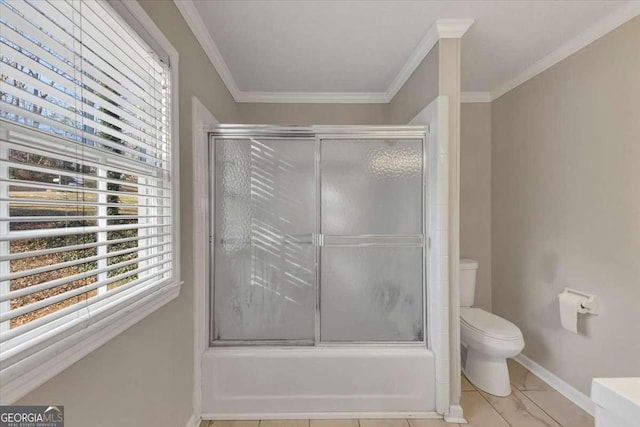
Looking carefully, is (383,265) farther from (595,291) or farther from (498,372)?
(595,291)

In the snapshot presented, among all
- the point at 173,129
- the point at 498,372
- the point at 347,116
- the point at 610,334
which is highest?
the point at 347,116

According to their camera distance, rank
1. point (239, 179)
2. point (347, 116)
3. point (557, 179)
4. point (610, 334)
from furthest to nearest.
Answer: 1. point (347, 116)
2. point (557, 179)
3. point (239, 179)
4. point (610, 334)

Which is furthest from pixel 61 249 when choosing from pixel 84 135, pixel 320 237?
pixel 320 237

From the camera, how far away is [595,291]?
1.95 metres

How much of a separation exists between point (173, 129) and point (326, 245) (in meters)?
1.17

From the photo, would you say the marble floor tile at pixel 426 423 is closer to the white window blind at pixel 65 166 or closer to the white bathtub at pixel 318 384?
the white bathtub at pixel 318 384

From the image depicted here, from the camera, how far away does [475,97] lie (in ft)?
A: 9.67

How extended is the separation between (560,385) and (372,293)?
5.16 feet

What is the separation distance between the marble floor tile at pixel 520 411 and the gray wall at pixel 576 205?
1.20 feet

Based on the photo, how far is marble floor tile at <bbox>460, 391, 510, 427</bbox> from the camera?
6.10ft

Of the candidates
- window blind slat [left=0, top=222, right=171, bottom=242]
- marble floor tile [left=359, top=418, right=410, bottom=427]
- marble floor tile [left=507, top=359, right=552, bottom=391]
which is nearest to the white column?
marble floor tile [left=359, top=418, right=410, bottom=427]

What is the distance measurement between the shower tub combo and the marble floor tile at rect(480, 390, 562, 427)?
0.67 meters

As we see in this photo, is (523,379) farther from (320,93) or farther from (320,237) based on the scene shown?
(320,93)

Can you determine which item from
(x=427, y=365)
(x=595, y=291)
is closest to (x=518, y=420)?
(x=427, y=365)
